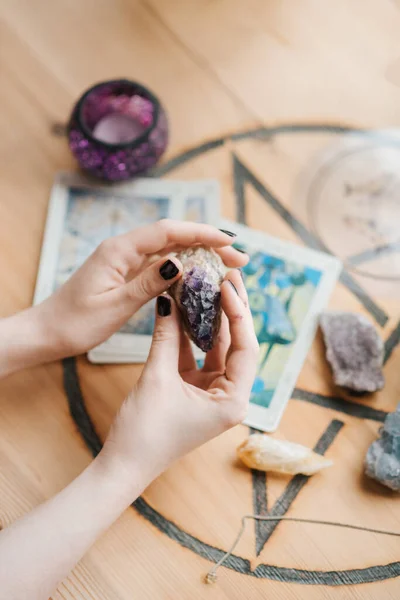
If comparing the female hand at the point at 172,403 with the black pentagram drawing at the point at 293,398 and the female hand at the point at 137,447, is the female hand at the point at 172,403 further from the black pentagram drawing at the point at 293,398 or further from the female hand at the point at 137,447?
the black pentagram drawing at the point at 293,398

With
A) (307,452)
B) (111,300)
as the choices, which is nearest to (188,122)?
(111,300)

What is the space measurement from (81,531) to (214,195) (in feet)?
1.74

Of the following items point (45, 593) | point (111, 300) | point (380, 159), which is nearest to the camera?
point (45, 593)

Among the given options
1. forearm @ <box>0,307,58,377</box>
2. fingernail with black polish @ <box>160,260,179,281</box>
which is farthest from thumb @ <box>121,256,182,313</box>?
forearm @ <box>0,307,58,377</box>

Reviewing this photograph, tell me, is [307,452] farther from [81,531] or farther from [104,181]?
[104,181]

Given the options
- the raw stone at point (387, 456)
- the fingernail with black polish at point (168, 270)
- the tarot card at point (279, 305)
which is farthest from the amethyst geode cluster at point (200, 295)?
the raw stone at point (387, 456)

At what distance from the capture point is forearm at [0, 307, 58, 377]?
73 cm

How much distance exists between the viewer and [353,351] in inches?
31.0

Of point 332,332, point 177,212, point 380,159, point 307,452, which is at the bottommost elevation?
point 307,452

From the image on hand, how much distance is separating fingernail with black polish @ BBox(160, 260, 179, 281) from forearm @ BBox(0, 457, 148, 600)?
0.22 meters

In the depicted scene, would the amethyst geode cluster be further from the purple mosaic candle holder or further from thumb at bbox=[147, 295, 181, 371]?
the purple mosaic candle holder

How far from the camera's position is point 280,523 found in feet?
2.35

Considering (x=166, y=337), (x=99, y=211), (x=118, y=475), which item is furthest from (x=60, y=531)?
(x=99, y=211)

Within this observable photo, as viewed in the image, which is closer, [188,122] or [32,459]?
[32,459]
